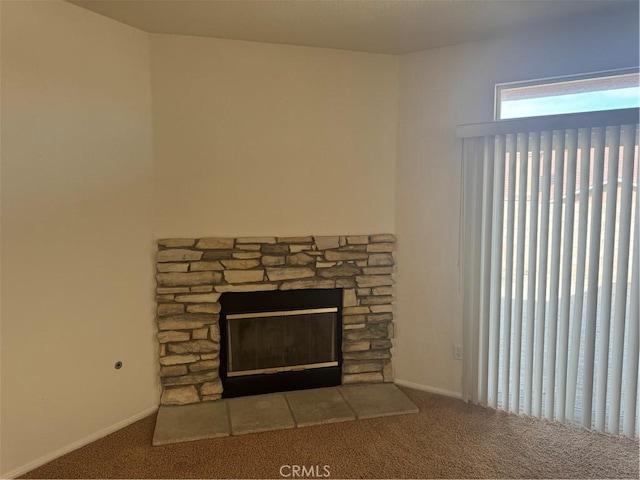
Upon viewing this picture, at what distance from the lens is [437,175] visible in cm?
303

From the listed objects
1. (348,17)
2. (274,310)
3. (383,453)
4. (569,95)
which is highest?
(348,17)

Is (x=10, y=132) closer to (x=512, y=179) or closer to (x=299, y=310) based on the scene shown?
(x=299, y=310)

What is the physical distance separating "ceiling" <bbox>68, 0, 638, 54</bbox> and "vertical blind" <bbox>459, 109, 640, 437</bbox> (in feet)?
1.95

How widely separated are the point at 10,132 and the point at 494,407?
3192 mm

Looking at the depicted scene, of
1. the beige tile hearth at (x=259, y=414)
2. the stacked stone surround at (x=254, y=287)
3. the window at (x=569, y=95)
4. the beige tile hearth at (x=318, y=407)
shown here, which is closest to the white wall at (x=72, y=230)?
the stacked stone surround at (x=254, y=287)

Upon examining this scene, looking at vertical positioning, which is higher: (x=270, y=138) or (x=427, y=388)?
(x=270, y=138)

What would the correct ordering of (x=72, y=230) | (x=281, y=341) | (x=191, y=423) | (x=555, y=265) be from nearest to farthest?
(x=72, y=230) < (x=555, y=265) < (x=191, y=423) < (x=281, y=341)

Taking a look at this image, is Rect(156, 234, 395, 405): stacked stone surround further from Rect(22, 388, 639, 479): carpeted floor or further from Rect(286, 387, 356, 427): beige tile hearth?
Rect(22, 388, 639, 479): carpeted floor

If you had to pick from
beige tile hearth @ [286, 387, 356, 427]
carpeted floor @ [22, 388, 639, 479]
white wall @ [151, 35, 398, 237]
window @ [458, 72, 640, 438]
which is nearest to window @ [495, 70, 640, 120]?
window @ [458, 72, 640, 438]

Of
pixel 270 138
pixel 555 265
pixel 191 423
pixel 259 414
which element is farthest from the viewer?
pixel 270 138

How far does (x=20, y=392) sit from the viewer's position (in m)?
2.25

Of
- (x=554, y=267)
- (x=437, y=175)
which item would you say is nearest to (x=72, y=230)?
(x=437, y=175)

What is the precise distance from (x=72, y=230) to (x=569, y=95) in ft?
9.78

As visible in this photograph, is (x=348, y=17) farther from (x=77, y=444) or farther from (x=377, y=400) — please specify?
(x=77, y=444)
